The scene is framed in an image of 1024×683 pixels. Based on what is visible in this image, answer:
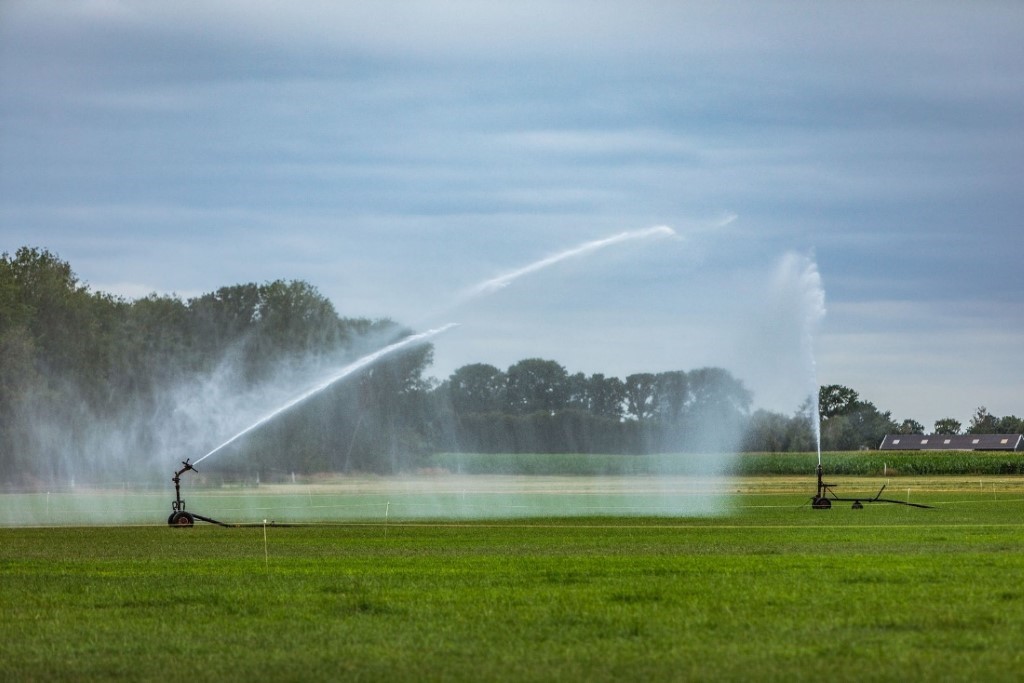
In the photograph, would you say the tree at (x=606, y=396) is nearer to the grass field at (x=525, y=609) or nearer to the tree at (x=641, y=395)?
the tree at (x=641, y=395)

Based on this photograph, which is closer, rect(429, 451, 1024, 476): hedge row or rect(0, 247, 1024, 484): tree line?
rect(0, 247, 1024, 484): tree line

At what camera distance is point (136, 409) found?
94.5 meters

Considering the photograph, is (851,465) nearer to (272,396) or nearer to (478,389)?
(478,389)

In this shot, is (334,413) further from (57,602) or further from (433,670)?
(433,670)

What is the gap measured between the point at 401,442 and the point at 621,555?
50977 millimetres

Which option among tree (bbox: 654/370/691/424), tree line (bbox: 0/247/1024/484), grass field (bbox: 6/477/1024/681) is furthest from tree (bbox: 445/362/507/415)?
grass field (bbox: 6/477/1024/681)

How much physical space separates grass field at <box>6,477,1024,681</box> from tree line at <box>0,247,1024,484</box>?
2620 cm

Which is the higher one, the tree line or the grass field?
the tree line

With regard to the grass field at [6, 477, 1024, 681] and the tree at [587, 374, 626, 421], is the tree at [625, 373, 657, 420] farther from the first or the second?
Result: the grass field at [6, 477, 1024, 681]

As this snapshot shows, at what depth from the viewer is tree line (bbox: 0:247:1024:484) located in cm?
6712

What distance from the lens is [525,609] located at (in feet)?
68.8

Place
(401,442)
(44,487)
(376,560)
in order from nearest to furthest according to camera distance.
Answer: (376,560) → (401,442) → (44,487)

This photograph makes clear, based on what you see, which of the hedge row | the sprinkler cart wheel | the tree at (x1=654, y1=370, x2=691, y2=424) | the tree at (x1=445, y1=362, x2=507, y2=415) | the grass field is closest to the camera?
the grass field

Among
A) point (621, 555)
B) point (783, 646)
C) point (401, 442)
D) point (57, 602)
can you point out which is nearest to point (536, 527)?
point (621, 555)
